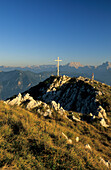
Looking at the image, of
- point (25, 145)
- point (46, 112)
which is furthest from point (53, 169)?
point (46, 112)

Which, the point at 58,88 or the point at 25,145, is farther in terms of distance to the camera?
the point at 58,88

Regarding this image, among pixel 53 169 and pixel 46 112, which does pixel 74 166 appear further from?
pixel 46 112

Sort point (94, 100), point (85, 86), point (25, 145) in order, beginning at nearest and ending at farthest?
point (25, 145) < point (94, 100) < point (85, 86)

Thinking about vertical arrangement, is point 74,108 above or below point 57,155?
below

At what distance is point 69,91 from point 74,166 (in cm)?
5372

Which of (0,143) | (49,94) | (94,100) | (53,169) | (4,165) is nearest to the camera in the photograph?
(4,165)

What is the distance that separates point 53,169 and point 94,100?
1666 inches

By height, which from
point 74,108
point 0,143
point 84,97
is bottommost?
point 74,108

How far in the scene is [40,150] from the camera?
6781mm

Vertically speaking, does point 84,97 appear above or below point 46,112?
below

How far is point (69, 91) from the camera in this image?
194 ft

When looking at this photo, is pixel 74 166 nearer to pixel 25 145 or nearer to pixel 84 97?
pixel 25 145

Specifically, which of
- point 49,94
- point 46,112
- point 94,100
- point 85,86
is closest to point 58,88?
point 49,94

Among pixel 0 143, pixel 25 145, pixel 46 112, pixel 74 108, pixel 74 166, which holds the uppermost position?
pixel 0 143
